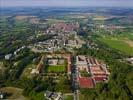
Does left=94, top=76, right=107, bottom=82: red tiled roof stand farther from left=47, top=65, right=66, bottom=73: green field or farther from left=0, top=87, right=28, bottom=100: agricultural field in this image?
left=0, top=87, right=28, bottom=100: agricultural field

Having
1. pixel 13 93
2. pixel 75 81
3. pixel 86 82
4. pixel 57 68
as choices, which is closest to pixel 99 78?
pixel 86 82

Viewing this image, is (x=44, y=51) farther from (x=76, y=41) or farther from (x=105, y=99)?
(x=105, y=99)

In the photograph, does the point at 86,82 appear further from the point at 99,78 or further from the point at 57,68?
the point at 57,68

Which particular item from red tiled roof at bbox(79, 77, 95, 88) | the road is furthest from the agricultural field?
red tiled roof at bbox(79, 77, 95, 88)

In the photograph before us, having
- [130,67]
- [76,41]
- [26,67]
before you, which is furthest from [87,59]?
[76,41]

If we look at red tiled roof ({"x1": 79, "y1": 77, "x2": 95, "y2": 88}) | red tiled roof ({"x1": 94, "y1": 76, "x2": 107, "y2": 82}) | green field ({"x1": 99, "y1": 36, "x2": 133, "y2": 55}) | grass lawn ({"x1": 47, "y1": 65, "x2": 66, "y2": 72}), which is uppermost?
red tiled roof ({"x1": 79, "y1": 77, "x2": 95, "y2": 88})
